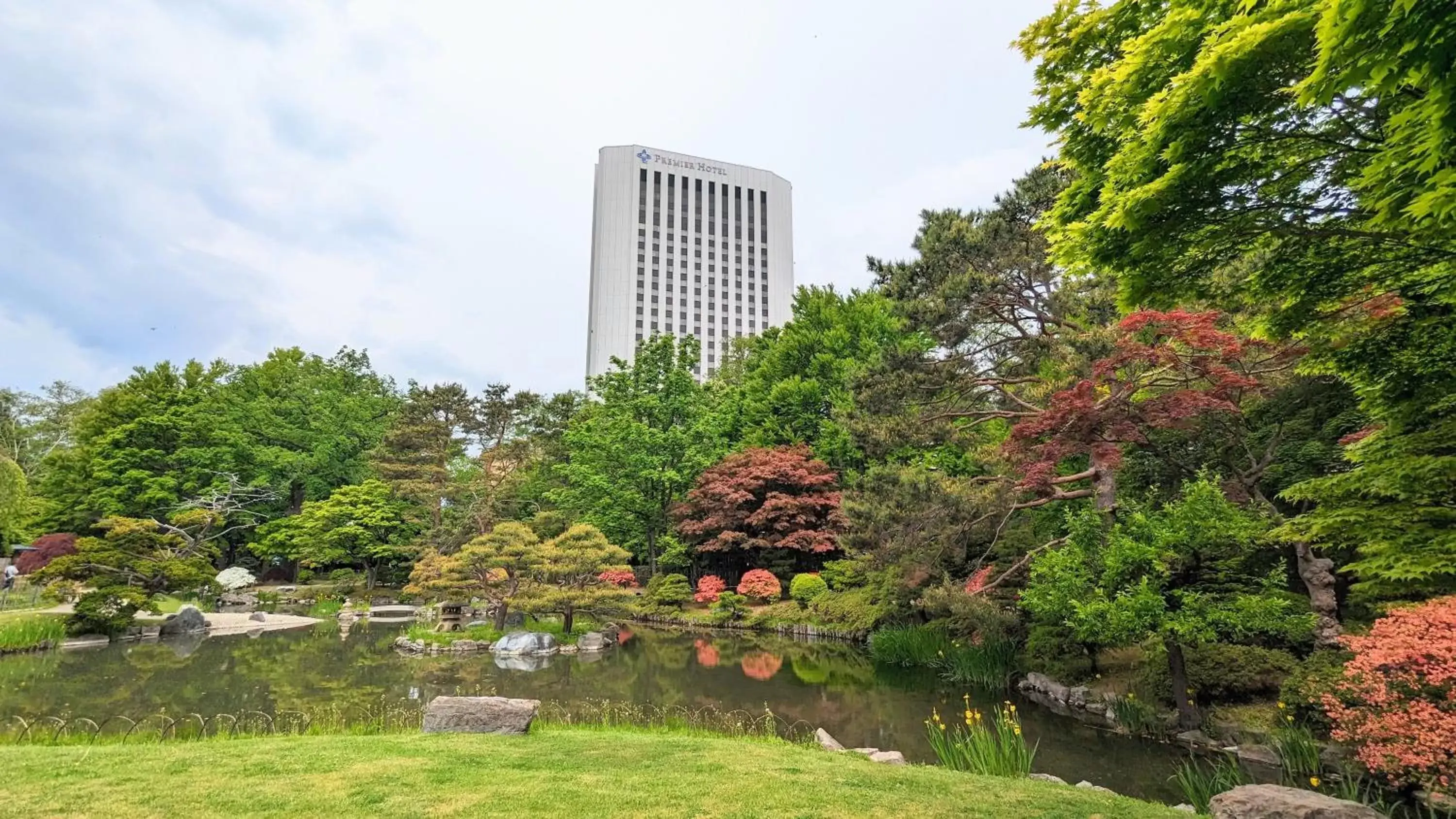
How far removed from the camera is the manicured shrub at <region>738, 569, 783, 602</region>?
17.8 metres

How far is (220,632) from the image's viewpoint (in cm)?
1427

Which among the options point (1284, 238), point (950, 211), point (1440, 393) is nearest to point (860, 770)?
point (1284, 238)

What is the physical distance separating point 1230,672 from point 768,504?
12.4 meters

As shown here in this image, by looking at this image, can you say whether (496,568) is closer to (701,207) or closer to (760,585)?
(760,585)

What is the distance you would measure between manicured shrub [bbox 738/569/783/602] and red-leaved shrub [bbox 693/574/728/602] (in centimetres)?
60

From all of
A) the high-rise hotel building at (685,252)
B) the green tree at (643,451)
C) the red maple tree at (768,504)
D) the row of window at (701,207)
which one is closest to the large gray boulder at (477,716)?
the red maple tree at (768,504)

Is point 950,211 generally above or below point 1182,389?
above

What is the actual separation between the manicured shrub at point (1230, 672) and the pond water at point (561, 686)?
0.98 m

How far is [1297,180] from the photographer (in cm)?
321

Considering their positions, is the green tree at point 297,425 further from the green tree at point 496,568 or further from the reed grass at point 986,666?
the reed grass at point 986,666

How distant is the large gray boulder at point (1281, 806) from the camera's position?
3.80 meters

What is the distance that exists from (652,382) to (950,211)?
14.5 meters

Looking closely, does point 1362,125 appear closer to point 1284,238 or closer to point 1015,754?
point 1284,238

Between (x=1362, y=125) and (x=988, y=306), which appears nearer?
(x=1362, y=125)
